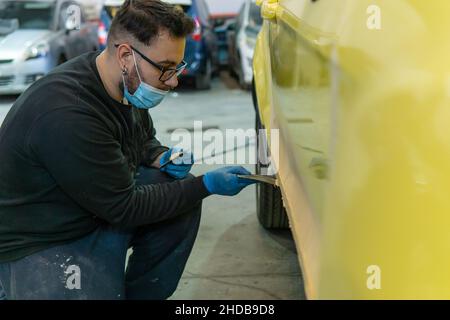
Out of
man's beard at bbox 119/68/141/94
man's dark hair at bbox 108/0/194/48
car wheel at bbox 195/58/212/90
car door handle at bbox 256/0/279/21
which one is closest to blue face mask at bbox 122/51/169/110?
man's beard at bbox 119/68/141/94

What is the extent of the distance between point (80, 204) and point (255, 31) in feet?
20.5

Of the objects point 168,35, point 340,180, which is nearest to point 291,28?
point 168,35

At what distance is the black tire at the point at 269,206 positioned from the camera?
2.94 m

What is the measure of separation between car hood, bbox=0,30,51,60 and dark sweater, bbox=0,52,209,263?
609 centimetres

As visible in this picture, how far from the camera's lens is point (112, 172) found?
1.76 m

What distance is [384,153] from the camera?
3.23ft

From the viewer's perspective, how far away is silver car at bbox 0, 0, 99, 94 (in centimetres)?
750

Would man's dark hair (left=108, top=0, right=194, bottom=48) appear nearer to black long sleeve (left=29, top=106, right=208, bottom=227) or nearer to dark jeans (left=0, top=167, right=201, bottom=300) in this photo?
black long sleeve (left=29, top=106, right=208, bottom=227)

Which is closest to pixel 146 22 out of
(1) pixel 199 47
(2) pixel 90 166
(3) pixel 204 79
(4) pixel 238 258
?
(2) pixel 90 166

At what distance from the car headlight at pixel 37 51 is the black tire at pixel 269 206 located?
17.5 ft

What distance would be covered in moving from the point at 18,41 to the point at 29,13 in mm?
793

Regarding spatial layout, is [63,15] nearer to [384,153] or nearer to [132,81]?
[132,81]
